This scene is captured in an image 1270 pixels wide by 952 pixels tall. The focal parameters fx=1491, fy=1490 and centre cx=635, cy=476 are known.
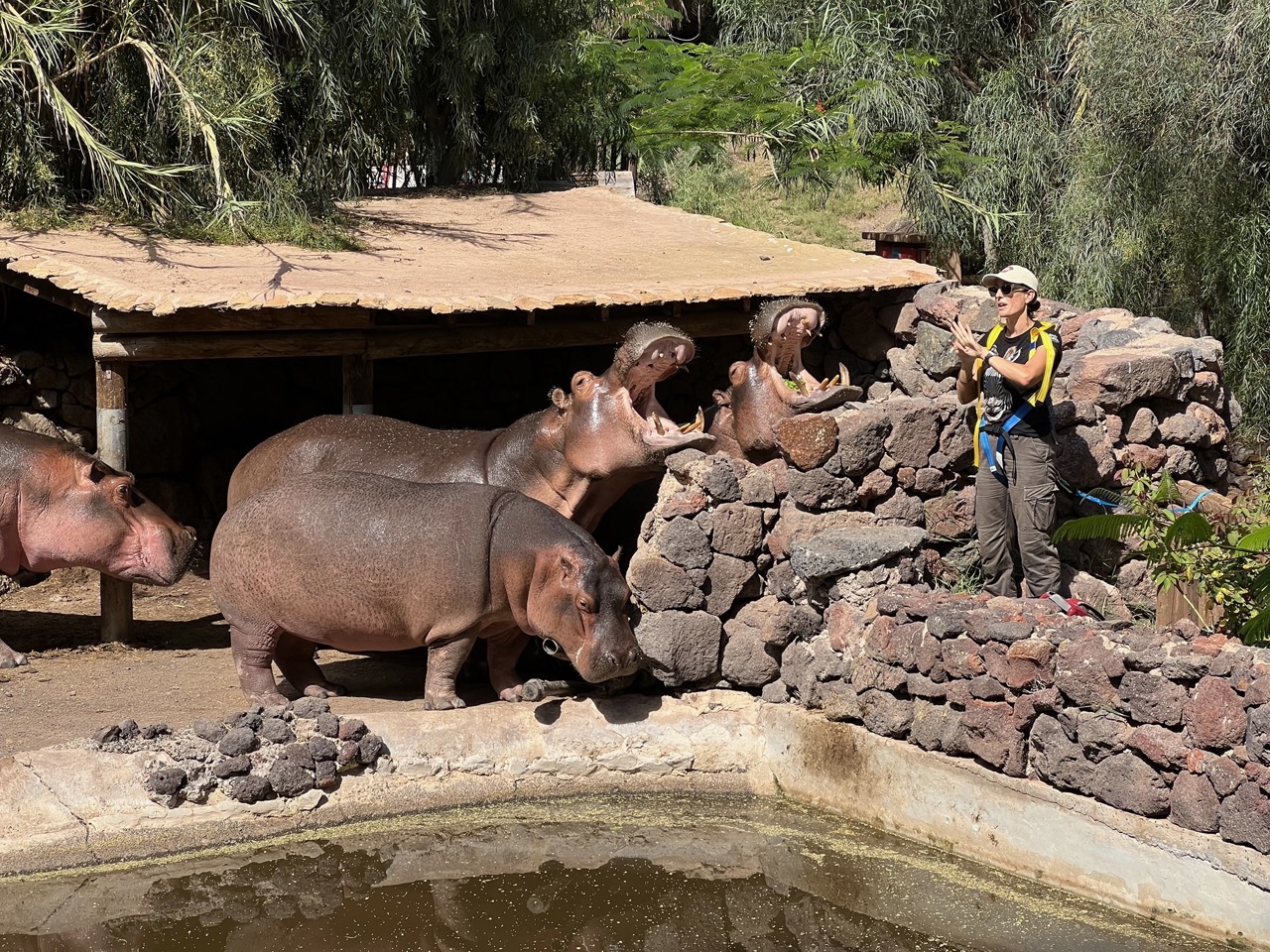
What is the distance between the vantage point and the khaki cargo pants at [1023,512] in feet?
22.1

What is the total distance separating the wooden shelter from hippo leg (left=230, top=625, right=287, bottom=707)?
1.87m

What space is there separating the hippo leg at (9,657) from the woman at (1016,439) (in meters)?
5.22

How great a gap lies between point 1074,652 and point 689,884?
1.71 m

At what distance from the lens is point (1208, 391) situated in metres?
7.82

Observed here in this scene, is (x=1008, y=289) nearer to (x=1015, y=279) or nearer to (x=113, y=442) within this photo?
(x=1015, y=279)

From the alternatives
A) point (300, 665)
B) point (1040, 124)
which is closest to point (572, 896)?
point (300, 665)

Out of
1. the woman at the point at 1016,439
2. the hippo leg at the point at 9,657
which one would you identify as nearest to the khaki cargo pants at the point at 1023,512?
the woman at the point at 1016,439

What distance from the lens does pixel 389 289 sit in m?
8.56

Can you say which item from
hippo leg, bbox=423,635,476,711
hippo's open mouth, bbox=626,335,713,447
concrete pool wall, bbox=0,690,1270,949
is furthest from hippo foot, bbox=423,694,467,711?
hippo's open mouth, bbox=626,335,713,447

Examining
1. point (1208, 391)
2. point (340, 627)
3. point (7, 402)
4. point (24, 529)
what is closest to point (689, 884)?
point (340, 627)

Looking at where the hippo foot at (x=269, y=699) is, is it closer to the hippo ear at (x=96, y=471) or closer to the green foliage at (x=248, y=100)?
the hippo ear at (x=96, y=471)

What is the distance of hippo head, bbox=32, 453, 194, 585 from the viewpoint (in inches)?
325

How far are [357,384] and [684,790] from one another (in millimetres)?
3712

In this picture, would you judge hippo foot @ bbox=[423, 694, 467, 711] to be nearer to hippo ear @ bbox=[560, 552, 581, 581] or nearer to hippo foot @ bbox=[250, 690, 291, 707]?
hippo foot @ bbox=[250, 690, 291, 707]
